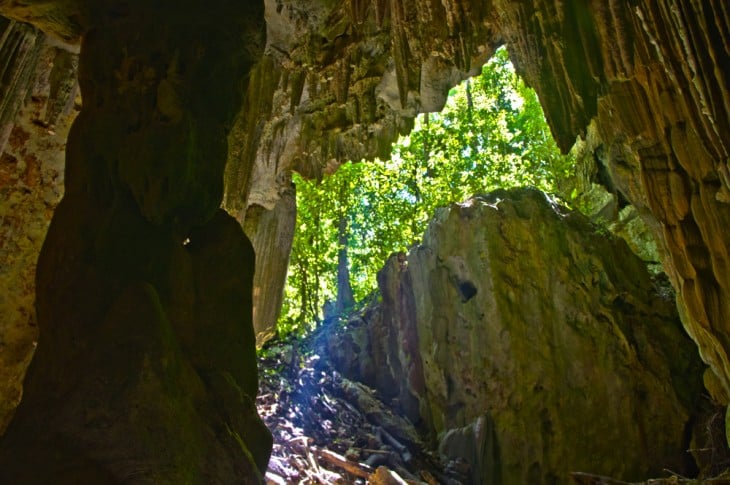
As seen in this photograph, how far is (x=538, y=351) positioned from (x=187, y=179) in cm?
768

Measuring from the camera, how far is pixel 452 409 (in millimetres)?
9805

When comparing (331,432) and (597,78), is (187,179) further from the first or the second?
(331,432)

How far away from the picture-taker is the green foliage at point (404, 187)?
15.2 metres

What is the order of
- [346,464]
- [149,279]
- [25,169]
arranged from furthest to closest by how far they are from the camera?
[346,464], [25,169], [149,279]

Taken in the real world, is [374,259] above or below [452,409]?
above

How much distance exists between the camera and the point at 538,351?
31.3 ft

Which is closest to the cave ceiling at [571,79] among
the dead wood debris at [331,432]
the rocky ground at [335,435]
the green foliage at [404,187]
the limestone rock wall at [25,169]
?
the limestone rock wall at [25,169]

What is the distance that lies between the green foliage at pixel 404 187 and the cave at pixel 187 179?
806 centimetres

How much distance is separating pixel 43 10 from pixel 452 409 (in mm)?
8455

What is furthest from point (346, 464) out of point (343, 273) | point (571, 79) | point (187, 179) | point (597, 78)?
point (343, 273)

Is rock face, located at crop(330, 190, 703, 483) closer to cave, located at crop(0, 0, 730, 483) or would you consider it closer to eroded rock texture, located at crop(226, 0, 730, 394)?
eroded rock texture, located at crop(226, 0, 730, 394)

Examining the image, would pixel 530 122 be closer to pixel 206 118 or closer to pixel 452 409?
pixel 452 409

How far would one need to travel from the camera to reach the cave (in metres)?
2.81

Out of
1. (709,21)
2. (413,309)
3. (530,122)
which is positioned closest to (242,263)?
(709,21)
